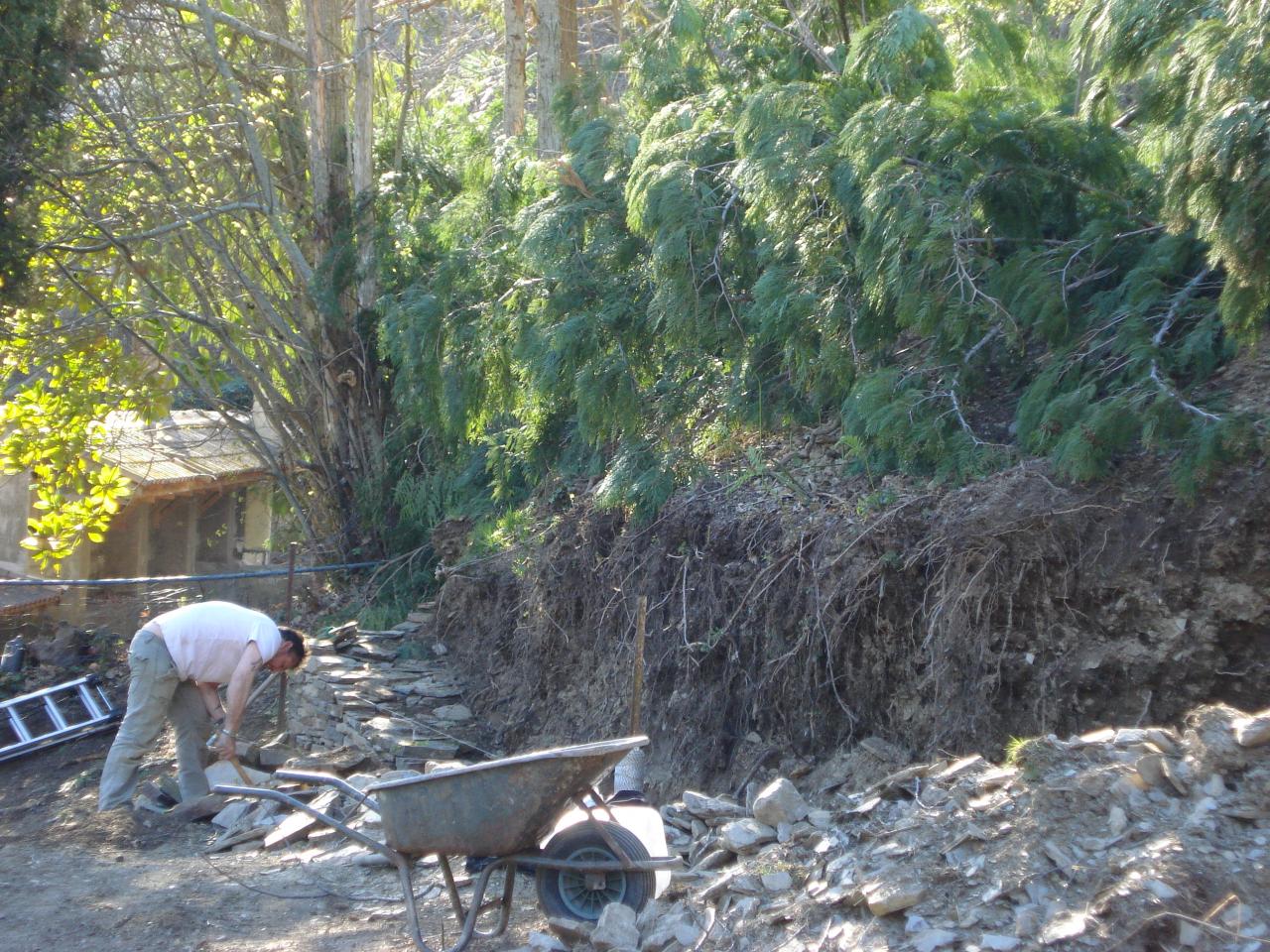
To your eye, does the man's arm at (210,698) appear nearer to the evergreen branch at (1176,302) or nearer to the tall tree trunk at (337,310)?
the evergreen branch at (1176,302)

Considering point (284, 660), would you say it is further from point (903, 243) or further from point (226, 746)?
point (903, 243)

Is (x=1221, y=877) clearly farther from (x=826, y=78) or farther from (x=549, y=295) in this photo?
(x=549, y=295)

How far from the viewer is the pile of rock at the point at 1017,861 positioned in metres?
3.62

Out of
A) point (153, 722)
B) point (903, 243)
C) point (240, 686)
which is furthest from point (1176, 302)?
point (153, 722)

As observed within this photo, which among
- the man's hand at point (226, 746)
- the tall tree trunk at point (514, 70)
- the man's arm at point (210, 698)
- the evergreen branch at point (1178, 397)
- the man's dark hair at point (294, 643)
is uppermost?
the tall tree trunk at point (514, 70)

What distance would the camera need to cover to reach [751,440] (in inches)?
332

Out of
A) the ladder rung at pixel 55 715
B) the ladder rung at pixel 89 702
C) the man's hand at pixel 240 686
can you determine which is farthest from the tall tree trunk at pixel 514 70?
the man's hand at pixel 240 686

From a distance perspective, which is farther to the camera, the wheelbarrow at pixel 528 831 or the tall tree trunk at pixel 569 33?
the tall tree trunk at pixel 569 33

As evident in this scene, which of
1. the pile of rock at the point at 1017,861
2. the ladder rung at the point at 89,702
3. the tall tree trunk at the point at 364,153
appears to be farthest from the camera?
the tall tree trunk at the point at 364,153

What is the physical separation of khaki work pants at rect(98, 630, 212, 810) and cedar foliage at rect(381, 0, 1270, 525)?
328 cm

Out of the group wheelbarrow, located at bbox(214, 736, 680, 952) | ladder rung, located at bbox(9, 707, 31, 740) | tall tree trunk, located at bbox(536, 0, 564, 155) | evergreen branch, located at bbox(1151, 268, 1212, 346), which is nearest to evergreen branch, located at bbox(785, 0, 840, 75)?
evergreen branch, located at bbox(1151, 268, 1212, 346)

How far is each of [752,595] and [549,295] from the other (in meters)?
3.45

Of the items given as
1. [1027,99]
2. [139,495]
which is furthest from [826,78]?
[139,495]

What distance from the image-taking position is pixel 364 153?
13.6 metres
